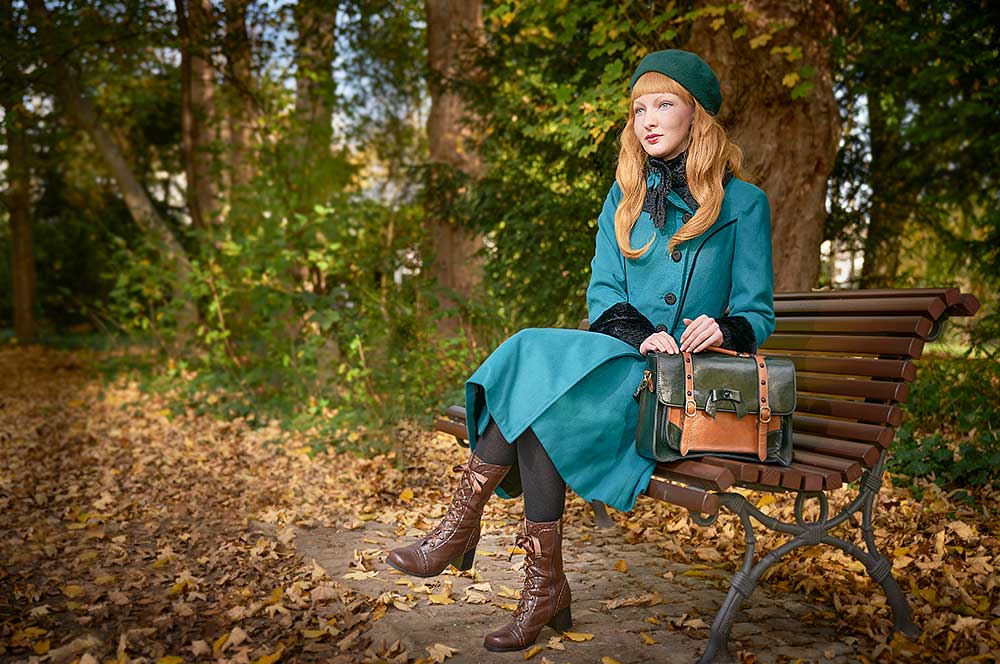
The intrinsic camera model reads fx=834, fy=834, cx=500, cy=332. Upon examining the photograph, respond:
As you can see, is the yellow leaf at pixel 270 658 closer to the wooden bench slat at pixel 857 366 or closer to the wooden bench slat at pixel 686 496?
the wooden bench slat at pixel 686 496

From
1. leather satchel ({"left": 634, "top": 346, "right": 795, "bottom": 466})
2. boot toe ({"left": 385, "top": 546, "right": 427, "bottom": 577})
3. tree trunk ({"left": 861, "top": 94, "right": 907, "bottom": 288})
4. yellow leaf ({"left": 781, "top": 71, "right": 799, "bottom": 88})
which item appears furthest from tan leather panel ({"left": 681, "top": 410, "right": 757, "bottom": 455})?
tree trunk ({"left": 861, "top": 94, "right": 907, "bottom": 288})

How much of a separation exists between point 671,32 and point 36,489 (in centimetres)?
484

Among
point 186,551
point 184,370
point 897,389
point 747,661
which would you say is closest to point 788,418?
point 897,389

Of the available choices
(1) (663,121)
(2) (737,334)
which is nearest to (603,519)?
(2) (737,334)

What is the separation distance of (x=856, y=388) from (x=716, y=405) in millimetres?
739

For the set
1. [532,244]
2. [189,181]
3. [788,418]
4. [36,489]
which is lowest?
[36,489]

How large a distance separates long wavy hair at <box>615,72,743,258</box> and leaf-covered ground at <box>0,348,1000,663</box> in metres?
1.54

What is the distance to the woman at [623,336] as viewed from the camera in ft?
8.96

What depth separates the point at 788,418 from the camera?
2.72 meters

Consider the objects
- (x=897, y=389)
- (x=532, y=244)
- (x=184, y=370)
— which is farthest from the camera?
(x=184, y=370)

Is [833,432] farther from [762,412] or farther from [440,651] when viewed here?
[440,651]

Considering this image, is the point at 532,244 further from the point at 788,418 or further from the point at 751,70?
the point at 788,418

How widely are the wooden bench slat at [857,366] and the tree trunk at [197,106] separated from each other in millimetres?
6728

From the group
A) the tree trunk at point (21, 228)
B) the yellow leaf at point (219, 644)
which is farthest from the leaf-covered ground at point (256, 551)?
the tree trunk at point (21, 228)
